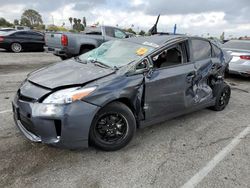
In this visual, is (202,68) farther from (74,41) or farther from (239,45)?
(74,41)

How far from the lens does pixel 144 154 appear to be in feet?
11.4

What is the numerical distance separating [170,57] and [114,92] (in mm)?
1425

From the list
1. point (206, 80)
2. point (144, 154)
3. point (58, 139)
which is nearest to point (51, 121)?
point (58, 139)

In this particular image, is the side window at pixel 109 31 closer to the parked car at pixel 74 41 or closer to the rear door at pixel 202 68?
the parked car at pixel 74 41

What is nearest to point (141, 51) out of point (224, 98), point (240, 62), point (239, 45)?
point (224, 98)

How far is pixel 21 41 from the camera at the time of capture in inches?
616

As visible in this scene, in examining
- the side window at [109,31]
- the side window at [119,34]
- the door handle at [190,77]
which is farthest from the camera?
the side window at [119,34]

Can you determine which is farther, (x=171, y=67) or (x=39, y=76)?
(x=171, y=67)

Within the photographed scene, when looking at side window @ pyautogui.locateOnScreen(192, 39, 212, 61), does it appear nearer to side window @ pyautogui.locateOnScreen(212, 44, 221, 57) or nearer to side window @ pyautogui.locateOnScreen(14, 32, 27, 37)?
side window @ pyautogui.locateOnScreen(212, 44, 221, 57)

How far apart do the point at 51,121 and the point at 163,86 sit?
1.72 m

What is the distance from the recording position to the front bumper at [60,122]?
2947 mm

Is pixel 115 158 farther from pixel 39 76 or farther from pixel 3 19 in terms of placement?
pixel 3 19

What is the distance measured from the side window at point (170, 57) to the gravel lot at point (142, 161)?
1.09 metres

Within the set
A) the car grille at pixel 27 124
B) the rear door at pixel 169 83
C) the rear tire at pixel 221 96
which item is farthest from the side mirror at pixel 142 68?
the rear tire at pixel 221 96
